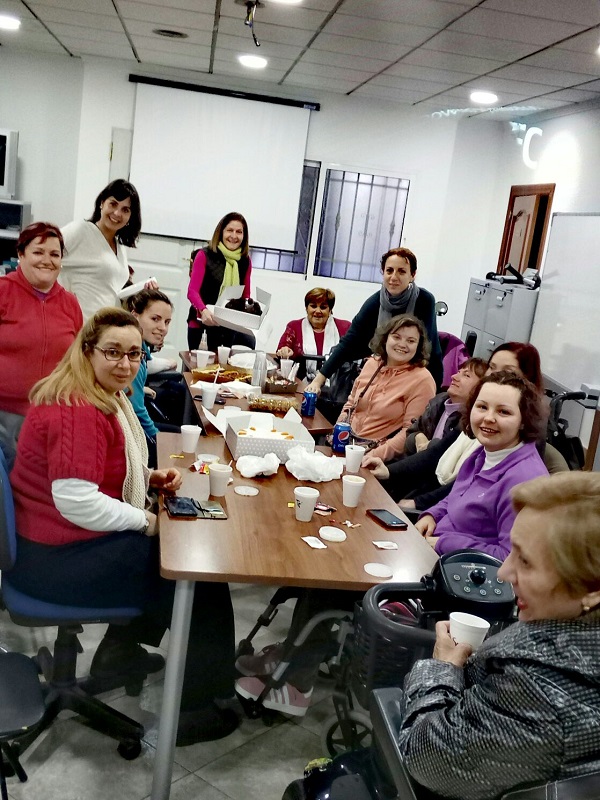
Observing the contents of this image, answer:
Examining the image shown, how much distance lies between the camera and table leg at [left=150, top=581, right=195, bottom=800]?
1813 millimetres

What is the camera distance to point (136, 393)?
9.75ft

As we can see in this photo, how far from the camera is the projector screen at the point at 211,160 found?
21.7ft

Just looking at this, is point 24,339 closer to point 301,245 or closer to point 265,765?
point 265,765

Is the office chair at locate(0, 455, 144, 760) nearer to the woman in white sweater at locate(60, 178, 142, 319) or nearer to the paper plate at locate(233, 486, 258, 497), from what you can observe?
the paper plate at locate(233, 486, 258, 497)

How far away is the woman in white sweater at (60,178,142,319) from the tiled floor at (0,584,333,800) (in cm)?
211

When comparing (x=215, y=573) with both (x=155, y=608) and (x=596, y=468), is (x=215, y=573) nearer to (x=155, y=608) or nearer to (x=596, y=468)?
(x=155, y=608)

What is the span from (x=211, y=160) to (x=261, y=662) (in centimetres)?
536

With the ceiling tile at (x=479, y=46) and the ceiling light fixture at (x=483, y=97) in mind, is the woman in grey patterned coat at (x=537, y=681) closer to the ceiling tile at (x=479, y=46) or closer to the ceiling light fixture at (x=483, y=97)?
the ceiling tile at (x=479, y=46)

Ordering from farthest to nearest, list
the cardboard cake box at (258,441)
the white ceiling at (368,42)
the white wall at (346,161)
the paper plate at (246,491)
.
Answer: the white wall at (346,161)
the white ceiling at (368,42)
the cardboard cake box at (258,441)
the paper plate at (246,491)

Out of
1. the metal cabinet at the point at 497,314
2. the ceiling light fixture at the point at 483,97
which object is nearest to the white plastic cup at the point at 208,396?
the metal cabinet at the point at 497,314

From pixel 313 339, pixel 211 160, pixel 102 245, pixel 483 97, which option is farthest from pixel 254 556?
pixel 211 160

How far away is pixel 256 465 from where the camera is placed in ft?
7.89

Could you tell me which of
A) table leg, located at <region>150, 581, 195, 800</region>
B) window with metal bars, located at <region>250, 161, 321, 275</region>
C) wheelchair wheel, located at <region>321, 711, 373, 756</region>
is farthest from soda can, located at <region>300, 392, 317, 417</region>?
window with metal bars, located at <region>250, 161, 321, 275</region>

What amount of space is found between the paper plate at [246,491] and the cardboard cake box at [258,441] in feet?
0.77
